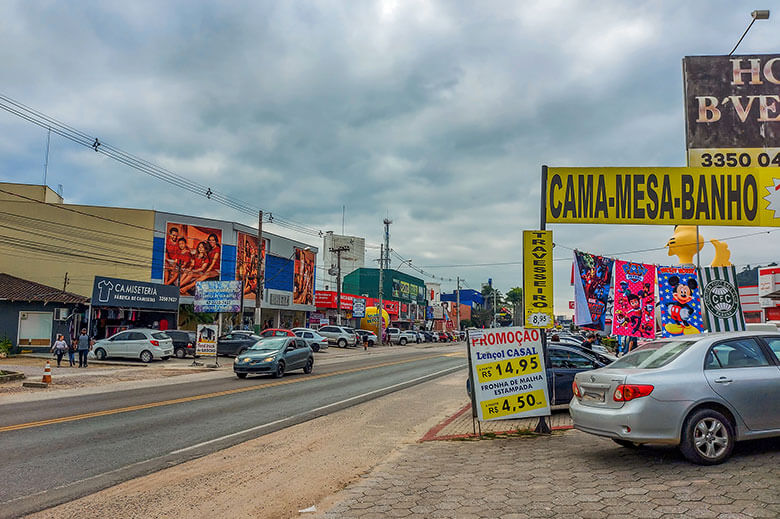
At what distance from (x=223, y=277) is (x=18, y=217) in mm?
15841

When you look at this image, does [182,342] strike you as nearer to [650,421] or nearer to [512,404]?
[512,404]

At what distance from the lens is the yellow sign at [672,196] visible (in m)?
9.98

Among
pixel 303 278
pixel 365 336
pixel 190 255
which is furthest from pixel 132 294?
pixel 303 278

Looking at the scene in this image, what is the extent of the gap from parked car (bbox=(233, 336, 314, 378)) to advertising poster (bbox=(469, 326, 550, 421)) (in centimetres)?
1319

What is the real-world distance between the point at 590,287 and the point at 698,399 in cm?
1157

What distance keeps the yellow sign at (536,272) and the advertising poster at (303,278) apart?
166ft

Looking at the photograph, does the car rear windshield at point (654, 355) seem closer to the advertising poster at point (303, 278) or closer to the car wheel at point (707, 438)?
the car wheel at point (707, 438)

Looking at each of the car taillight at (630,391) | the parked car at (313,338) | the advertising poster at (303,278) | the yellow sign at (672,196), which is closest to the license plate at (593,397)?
the car taillight at (630,391)

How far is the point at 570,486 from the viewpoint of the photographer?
20.1ft

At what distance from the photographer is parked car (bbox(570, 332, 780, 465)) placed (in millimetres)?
6535

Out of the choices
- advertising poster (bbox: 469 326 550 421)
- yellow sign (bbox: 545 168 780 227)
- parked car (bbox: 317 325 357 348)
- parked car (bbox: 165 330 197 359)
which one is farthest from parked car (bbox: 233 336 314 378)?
parked car (bbox: 317 325 357 348)

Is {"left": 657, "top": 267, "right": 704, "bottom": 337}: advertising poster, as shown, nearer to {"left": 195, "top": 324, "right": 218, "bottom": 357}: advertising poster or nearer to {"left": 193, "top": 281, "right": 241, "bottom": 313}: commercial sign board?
{"left": 195, "top": 324, "right": 218, "bottom": 357}: advertising poster

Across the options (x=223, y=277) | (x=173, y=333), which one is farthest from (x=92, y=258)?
(x=173, y=333)

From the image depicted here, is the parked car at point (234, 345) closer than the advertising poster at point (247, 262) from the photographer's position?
Yes
